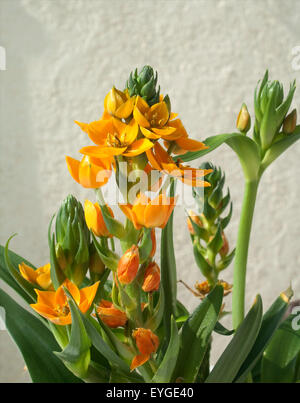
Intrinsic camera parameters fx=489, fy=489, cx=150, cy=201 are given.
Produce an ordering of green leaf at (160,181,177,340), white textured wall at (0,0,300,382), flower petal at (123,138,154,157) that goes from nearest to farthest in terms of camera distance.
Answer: flower petal at (123,138,154,157) → green leaf at (160,181,177,340) → white textured wall at (0,0,300,382)

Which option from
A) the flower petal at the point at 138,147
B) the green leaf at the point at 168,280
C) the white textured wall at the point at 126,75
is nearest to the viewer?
the flower petal at the point at 138,147

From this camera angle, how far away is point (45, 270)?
32 cm

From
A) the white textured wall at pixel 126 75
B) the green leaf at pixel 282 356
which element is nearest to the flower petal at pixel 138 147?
the green leaf at pixel 282 356

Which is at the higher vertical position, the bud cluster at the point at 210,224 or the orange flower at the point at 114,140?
the orange flower at the point at 114,140

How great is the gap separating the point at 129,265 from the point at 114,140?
0.22 ft

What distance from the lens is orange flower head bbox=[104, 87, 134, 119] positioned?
0.26 m

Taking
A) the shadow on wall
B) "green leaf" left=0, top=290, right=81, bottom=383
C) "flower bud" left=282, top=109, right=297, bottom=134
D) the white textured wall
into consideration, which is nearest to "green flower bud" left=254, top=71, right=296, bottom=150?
"flower bud" left=282, top=109, right=297, bottom=134

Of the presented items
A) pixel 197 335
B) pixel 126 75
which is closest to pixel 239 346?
pixel 197 335

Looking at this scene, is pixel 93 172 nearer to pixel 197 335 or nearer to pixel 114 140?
pixel 114 140

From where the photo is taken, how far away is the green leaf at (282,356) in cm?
38

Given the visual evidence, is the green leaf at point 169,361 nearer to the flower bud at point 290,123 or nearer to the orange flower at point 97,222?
the orange flower at point 97,222

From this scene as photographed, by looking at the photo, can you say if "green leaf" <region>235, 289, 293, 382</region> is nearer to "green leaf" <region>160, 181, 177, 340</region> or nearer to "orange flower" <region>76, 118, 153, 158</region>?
"green leaf" <region>160, 181, 177, 340</region>

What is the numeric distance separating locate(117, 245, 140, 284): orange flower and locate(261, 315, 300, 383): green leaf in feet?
0.61

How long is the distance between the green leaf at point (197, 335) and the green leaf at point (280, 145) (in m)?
0.13
